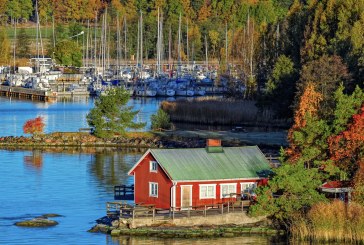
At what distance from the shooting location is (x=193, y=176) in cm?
5834

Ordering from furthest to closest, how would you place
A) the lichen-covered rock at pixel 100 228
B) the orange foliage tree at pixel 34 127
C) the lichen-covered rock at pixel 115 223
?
the orange foliage tree at pixel 34 127 < the lichen-covered rock at pixel 100 228 < the lichen-covered rock at pixel 115 223

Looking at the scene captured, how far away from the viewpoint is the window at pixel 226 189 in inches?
2325

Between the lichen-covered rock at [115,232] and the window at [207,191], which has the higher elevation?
the window at [207,191]

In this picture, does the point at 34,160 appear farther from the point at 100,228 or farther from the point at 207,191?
the point at 207,191

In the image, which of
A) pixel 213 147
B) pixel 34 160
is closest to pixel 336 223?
pixel 213 147

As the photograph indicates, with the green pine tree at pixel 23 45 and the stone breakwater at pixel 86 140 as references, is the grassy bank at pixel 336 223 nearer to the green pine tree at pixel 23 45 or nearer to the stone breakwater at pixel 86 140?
the stone breakwater at pixel 86 140

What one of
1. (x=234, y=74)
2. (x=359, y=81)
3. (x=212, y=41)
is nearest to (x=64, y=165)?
(x=359, y=81)

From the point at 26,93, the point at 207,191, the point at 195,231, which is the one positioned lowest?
the point at 26,93

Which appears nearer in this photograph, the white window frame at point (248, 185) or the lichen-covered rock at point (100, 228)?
the lichen-covered rock at point (100, 228)

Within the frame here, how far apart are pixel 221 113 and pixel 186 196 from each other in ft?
160

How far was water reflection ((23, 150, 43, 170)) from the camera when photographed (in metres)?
83.3

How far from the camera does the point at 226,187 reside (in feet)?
A: 194

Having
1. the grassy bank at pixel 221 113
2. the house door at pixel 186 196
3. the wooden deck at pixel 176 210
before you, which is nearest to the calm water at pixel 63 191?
the wooden deck at pixel 176 210

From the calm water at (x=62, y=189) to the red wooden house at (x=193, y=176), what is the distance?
3197mm
